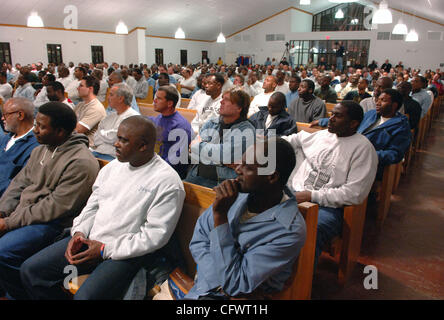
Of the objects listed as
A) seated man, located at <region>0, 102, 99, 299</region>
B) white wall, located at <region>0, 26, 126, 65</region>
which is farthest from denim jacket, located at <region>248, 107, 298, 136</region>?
white wall, located at <region>0, 26, 126, 65</region>

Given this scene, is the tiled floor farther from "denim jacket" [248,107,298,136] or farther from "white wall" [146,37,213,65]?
"white wall" [146,37,213,65]

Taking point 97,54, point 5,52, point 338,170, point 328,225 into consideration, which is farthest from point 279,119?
point 97,54

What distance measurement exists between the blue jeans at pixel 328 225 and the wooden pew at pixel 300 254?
1.52 ft

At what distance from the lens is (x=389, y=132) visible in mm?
3111

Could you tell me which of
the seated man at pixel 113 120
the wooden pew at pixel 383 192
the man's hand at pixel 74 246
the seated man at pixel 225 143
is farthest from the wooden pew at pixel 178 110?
the man's hand at pixel 74 246

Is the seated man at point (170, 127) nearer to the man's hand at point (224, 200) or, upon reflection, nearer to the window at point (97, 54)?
the man's hand at point (224, 200)

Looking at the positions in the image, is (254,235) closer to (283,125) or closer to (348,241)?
(348,241)

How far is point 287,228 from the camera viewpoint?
1.39 metres

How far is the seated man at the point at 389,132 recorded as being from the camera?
3.06 meters

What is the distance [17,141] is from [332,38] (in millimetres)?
21349

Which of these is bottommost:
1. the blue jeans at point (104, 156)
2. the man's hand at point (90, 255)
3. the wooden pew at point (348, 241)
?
the wooden pew at point (348, 241)

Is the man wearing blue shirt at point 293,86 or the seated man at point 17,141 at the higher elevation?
the man wearing blue shirt at point 293,86

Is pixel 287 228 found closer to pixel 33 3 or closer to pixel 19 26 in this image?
pixel 33 3
